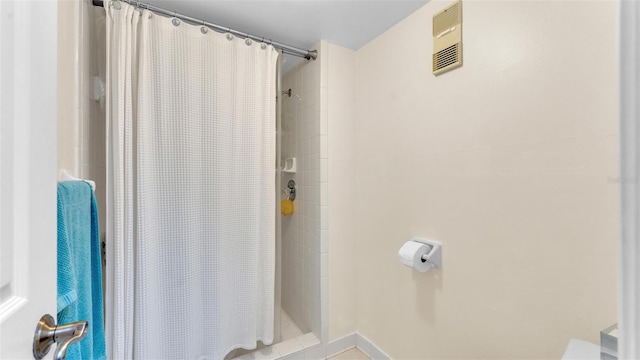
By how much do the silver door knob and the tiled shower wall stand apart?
1273 mm

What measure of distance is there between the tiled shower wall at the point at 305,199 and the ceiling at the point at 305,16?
0.72 feet

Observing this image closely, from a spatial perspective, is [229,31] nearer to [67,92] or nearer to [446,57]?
[67,92]

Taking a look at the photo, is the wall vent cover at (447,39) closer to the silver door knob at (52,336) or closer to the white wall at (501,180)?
the white wall at (501,180)

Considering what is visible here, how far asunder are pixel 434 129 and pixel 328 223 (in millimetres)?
856

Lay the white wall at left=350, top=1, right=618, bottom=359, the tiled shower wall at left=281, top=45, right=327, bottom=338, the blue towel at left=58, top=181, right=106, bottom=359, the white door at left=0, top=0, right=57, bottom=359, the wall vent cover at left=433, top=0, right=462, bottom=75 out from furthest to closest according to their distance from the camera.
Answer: the tiled shower wall at left=281, top=45, right=327, bottom=338
the wall vent cover at left=433, top=0, right=462, bottom=75
the white wall at left=350, top=1, right=618, bottom=359
the blue towel at left=58, top=181, right=106, bottom=359
the white door at left=0, top=0, right=57, bottom=359

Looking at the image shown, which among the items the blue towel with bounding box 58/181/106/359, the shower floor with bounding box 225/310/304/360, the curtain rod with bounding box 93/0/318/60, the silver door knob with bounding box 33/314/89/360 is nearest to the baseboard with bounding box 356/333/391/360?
the shower floor with bounding box 225/310/304/360

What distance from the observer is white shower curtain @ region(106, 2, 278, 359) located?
3.84 ft

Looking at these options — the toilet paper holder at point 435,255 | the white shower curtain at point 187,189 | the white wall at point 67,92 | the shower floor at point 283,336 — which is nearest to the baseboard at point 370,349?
the shower floor at point 283,336

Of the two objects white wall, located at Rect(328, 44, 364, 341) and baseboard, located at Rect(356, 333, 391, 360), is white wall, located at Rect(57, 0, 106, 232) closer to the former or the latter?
white wall, located at Rect(328, 44, 364, 341)

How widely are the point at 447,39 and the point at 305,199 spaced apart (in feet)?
4.11

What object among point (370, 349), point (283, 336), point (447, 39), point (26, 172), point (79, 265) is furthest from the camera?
point (283, 336)

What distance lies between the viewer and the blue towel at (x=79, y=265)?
57 centimetres

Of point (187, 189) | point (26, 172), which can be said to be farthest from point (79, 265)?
point (187, 189)

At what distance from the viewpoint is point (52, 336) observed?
1.41 ft
